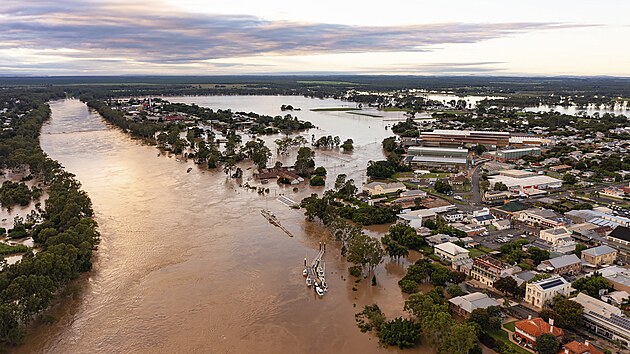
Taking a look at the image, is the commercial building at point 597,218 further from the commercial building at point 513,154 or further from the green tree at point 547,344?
the commercial building at point 513,154

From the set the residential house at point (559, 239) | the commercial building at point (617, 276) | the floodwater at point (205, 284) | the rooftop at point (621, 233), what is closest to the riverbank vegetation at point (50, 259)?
the floodwater at point (205, 284)

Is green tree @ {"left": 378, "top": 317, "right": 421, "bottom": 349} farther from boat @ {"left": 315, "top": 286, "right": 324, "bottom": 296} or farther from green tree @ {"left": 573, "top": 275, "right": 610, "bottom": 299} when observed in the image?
green tree @ {"left": 573, "top": 275, "right": 610, "bottom": 299}

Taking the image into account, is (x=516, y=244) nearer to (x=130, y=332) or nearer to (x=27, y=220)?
(x=130, y=332)

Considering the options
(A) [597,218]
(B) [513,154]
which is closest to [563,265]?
(A) [597,218]

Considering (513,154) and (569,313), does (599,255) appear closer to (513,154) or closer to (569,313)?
(569,313)

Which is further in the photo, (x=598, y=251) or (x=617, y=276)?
(x=598, y=251)
